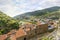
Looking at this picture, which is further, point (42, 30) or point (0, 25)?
point (0, 25)

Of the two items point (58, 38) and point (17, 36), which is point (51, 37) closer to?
point (58, 38)

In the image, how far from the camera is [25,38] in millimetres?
20562

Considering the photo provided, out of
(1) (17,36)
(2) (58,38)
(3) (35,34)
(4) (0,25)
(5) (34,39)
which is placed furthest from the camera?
(4) (0,25)

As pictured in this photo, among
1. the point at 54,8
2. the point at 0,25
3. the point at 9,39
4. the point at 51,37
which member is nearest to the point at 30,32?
the point at 9,39

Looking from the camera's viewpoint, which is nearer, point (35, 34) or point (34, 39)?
point (34, 39)

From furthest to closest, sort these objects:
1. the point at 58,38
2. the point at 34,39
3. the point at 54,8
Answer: the point at 54,8 → the point at 34,39 → the point at 58,38

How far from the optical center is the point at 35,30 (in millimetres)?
21203

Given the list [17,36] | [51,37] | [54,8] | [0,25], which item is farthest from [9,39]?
[54,8]

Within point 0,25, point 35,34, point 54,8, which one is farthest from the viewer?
point 54,8

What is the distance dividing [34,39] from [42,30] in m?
3.19

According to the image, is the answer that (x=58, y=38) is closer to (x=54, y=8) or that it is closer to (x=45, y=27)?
(x=45, y=27)

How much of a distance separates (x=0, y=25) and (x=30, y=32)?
60.8ft

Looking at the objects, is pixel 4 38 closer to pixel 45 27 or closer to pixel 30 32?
pixel 30 32

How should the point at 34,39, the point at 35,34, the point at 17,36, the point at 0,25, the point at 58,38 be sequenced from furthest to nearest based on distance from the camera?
the point at 0,25, the point at 17,36, the point at 35,34, the point at 34,39, the point at 58,38
